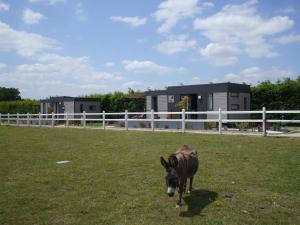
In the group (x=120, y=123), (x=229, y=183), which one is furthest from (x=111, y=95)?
(x=229, y=183)

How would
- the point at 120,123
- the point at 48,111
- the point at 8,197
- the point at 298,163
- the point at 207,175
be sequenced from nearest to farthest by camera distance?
the point at 8,197 < the point at 207,175 < the point at 298,163 < the point at 120,123 < the point at 48,111

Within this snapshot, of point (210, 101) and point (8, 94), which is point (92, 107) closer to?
point (210, 101)

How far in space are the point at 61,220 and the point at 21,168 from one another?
4.28 m

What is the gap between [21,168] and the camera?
351 inches

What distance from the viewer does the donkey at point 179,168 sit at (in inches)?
204

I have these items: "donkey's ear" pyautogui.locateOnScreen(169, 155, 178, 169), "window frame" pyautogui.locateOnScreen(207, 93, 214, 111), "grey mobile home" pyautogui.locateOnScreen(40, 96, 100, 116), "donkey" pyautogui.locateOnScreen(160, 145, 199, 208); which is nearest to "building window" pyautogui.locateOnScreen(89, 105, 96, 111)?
"grey mobile home" pyautogui.locateOnScreen(40, 96, 100, 116)

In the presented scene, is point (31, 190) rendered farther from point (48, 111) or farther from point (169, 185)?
point (48, 111)

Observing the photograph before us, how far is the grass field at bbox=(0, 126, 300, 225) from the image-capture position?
5.11m

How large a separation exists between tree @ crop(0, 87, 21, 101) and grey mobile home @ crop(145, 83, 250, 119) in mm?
55834

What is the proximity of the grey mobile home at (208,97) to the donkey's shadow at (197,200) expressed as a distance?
18.4 m

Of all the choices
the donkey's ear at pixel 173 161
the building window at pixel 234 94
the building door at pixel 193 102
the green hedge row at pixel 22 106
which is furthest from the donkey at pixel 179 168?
the green hedge row at pixel 22 106

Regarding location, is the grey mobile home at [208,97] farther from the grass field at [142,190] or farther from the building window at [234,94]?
the grass field at [142,190]

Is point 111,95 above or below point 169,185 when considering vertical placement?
above

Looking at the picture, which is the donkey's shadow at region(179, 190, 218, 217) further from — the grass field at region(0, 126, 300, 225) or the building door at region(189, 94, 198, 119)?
the building door at region(189, 94, 198, 119)
